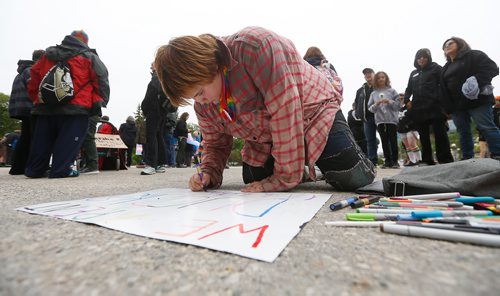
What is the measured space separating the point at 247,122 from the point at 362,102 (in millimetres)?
2946

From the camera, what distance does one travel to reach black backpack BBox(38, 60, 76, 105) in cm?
218

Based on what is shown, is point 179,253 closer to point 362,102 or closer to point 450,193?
point 450,193

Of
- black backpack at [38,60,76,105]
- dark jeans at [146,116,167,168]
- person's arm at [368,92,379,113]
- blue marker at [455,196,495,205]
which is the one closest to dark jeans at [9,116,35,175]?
black backpack at [38,60,76,105]

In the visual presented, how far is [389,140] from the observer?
3.50m

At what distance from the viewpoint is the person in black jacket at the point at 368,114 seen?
365 cm

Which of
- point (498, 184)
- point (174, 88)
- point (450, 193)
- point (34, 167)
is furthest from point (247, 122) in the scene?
point (34, 167)

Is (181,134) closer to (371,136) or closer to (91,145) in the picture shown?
(91,145)

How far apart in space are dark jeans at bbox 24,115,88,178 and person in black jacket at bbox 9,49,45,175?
515mm

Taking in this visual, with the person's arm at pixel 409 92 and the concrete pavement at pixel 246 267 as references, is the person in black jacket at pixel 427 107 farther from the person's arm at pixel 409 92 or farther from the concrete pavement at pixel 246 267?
the concrete pavement at pixel 246 267

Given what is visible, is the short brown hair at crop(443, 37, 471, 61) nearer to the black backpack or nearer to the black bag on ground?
the black bag on ground

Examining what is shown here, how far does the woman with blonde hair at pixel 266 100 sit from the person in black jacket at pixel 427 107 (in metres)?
2.10

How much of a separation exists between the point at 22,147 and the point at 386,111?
429 cm

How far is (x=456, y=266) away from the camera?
0.38 meters

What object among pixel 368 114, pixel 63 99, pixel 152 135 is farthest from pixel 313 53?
pixel 63 99
